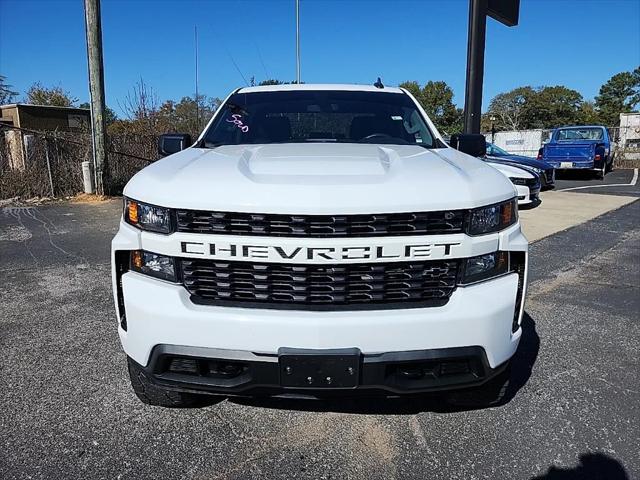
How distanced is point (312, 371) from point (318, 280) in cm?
37

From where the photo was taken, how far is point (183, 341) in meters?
2.06

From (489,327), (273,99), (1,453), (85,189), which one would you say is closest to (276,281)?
(489,327)

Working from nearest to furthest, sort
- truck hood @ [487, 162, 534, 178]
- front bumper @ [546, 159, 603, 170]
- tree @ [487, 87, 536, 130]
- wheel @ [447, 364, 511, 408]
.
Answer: wheel @ [447, 364, 511, 408]
truck hood @ [487, 162, 534, 178]
front bumper @ [546, 159, 603, 170]
tree @ [487, 87, 536, 130]

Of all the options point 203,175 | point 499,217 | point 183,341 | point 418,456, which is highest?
point 203,175

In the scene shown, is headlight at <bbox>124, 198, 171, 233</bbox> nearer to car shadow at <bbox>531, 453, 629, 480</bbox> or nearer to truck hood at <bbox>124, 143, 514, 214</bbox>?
truck hood at <bbox>124, 143, 514, 214</bbox>

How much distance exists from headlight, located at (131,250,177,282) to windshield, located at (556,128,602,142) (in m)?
19.0

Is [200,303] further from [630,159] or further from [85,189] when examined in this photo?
[630,159]

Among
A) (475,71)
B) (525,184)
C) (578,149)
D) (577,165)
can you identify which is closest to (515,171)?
(525,184)

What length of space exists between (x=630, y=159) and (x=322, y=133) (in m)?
25.1

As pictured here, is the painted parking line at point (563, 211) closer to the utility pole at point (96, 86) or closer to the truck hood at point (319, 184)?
the truck hood at point (319, 184)

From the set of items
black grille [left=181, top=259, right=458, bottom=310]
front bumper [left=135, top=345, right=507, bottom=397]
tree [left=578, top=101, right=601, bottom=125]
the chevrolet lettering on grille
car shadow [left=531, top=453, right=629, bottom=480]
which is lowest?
car shadow [left=531, top=453, right=629, bottom=480]

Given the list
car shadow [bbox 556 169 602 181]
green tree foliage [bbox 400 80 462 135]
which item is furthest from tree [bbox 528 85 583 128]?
car shadow [bbox 556 169 602 181]

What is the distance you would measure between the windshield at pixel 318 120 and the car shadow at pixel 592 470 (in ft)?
6.58

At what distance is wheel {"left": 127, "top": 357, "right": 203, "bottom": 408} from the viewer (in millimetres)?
2471
